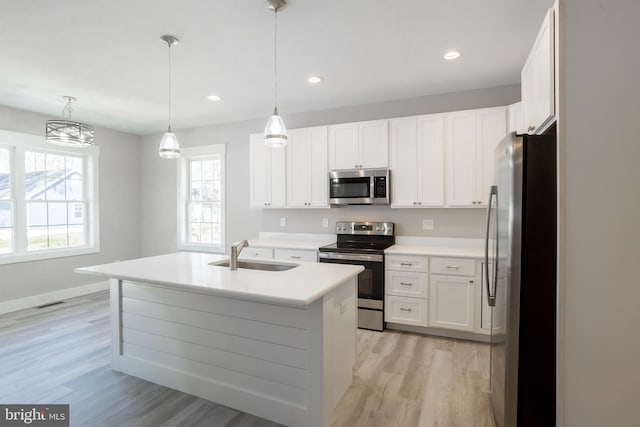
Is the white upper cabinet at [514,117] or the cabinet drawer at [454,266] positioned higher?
the white upper cabinet at [514,117]

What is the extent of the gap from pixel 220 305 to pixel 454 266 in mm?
2263

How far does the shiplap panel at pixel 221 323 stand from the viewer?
78.7 inches

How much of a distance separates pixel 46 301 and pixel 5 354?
6.01ft

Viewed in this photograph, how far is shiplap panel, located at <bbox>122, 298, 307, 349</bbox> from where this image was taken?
2000 millimetres

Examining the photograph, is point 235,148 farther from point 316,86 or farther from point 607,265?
point 607,265

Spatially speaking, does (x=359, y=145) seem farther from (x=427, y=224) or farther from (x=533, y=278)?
(x=533, y=278)

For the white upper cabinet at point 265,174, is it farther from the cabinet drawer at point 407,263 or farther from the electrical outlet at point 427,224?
the electrical outlet at point 427,224

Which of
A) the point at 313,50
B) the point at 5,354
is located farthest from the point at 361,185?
the point at 5,354

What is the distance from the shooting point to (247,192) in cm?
495

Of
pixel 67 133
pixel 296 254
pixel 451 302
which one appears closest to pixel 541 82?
pixel 451 302

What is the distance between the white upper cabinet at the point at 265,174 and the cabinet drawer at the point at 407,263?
1668mm

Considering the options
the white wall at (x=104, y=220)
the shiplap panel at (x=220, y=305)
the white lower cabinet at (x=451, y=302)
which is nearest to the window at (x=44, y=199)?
the white wall at (x=104, y=220)

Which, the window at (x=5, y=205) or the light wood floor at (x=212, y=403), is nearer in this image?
Answer: the light wood floor at (x=212, y=403)

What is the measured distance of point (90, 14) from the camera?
220cm
